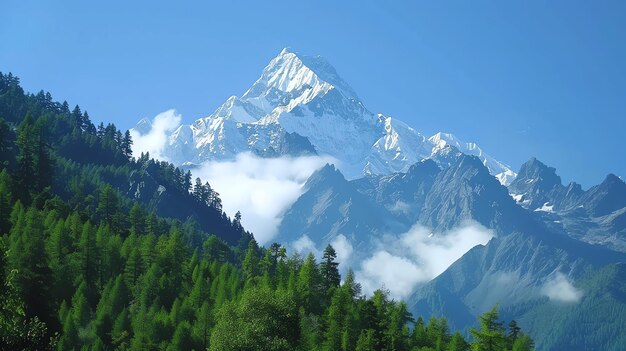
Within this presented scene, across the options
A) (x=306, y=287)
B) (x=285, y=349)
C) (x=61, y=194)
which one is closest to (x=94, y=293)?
(x=306, y=287)

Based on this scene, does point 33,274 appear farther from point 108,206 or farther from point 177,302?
point 108,206

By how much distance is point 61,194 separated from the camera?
157 metres

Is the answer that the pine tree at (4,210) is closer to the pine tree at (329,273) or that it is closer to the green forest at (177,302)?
the green forest at (177,302)

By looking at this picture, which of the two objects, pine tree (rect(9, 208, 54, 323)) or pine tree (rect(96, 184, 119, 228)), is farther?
pine tree (rect(96, 184, 119, 228))

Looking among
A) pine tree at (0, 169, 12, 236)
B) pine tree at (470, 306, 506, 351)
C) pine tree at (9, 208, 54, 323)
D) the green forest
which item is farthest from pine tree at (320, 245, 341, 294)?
pine tree at (0, 169, 12, 236)

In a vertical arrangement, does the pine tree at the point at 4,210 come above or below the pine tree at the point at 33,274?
above

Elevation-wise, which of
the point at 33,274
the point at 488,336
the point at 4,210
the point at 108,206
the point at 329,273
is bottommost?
the point at 488,336

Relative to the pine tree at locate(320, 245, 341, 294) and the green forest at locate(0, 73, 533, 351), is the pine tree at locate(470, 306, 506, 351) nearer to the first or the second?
the green forest at locate(0, 73, 533, 351)

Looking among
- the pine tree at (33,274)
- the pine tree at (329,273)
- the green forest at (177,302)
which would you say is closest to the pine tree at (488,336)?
the green forest at (177,302)

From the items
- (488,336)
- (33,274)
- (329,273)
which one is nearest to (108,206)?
(329,273)

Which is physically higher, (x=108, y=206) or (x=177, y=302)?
(x=108, y=206)

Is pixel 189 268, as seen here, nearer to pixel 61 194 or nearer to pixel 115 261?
pixel 115 261

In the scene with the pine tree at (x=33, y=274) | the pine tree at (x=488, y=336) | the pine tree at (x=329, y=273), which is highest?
the pine tree at (x=329, y=273)

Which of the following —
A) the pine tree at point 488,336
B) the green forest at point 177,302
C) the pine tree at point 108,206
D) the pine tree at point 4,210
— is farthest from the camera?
the pine tree at point 108,206
